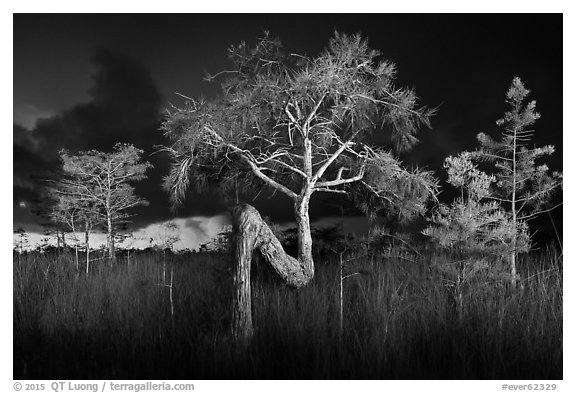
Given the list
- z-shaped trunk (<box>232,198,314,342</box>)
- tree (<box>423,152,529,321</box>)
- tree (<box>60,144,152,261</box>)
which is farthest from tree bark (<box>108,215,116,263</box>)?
tree (<box>423,152,529,321</box>)

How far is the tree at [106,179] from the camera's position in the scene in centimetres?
1180

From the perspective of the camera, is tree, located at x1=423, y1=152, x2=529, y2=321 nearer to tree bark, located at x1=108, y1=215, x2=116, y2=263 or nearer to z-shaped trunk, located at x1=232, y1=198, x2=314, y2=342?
z-shaped trunk, located at x1=232, y1=198, x2=314, y2=342

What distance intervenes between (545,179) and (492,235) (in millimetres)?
2057

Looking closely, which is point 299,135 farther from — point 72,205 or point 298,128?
point 72,205

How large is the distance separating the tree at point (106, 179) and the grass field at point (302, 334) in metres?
3.99

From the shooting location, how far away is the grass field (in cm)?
556

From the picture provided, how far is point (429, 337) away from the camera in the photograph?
589cm

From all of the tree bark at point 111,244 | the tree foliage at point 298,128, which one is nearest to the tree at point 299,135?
the tree foliage at point 298,128

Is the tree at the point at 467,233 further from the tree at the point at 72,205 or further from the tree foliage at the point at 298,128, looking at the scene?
the tree at the point at 72,205

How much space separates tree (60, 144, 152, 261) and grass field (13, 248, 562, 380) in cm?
399

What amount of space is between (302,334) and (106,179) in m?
8.13

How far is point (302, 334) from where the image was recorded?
5887 millimetres

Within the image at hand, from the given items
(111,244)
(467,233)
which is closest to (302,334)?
(467,233)

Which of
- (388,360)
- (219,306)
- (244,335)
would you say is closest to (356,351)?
(388,360)
